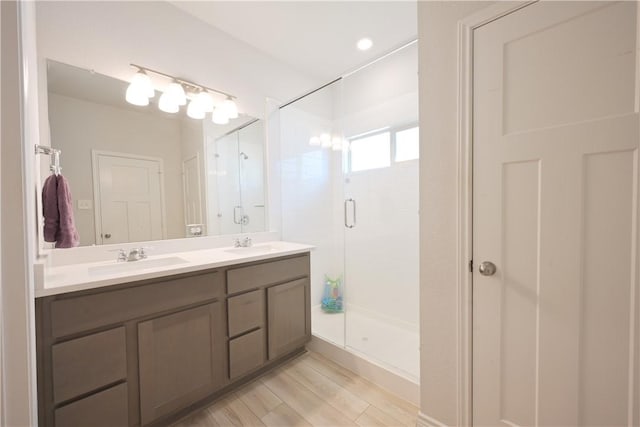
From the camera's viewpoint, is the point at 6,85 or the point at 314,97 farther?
the point at 314,97

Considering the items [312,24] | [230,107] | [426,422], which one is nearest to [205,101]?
[230,107]

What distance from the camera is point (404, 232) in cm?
247

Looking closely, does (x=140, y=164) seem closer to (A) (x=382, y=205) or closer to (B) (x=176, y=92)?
(B) (x=176, y=92)

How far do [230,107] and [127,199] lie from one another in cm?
109

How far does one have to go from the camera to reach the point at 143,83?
167cm

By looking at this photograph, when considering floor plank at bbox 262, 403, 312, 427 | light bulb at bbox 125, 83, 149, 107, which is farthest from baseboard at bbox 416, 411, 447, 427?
light bulb at bbox 125, 83, 149, 107

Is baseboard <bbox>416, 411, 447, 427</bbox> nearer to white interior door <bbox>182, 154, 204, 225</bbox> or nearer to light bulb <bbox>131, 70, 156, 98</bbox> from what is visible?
white interior door <bbox>182, 154, 204, 225</bbox>

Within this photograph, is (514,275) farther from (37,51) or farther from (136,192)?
(37,51)

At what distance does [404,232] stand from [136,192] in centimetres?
230

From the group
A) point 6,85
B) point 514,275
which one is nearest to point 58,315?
point 6,85

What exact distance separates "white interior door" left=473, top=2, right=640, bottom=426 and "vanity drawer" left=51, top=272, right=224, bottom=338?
144 centimetres

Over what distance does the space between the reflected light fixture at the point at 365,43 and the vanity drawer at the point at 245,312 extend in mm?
2331

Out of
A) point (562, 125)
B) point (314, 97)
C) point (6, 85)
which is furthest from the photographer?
point (314, 97)

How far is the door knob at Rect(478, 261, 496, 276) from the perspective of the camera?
42.0 inches
